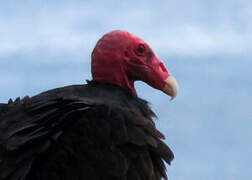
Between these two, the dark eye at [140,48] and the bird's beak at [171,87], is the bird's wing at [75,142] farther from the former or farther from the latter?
the dark eye at [140,48]

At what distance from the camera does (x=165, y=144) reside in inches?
487

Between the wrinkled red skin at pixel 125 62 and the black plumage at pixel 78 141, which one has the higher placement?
the wrinkled red skin at pixel 125 62

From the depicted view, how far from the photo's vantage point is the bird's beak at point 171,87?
12.9m

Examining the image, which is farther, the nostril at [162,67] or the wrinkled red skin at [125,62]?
the nostril at [162,67]

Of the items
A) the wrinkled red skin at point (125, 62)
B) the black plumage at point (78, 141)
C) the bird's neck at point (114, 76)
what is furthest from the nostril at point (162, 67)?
the black plumage at point (78, 141)

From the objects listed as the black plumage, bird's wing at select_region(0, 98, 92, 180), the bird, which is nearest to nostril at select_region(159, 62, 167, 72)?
the bird

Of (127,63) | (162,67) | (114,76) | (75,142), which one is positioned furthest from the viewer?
(162,67)

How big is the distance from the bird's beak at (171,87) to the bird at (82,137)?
0.40 m

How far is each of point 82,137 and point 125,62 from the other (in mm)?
1578

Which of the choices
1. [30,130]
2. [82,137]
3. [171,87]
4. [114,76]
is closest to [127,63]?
[114,76]

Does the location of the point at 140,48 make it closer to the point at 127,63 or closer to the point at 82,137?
the point at 127,63

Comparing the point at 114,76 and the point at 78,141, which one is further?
the point at 114,76

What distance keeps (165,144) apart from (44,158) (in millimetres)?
1583

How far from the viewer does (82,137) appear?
11.7 meters
